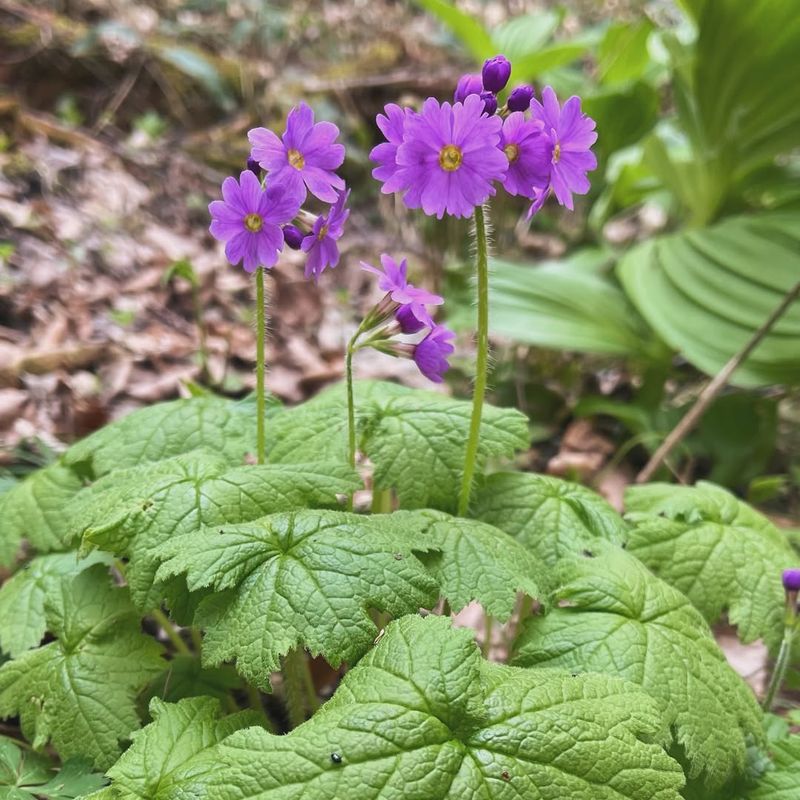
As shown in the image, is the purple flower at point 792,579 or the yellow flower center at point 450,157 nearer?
the yellow flower center at point 450,157

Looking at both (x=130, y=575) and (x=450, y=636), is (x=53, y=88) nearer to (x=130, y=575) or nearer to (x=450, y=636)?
(x=130, y=575)

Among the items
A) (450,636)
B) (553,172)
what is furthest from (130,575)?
(553,172)

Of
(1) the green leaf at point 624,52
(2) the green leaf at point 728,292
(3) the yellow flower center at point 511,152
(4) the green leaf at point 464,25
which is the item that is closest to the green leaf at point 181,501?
(3) the yellow flower center at point 511,152

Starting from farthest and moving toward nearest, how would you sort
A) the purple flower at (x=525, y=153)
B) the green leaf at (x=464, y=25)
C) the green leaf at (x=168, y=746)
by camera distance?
the green leaf at (x=464, y=25) → the purple flower at (x=525, y=153) → the green leaf at (x=168, y=746)

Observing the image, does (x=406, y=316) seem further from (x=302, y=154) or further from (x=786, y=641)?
(x=786, y=641)

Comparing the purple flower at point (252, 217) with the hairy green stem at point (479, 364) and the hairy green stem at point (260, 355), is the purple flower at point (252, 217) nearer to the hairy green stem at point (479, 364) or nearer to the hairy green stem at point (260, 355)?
the hairy green stem at point (260, 355)

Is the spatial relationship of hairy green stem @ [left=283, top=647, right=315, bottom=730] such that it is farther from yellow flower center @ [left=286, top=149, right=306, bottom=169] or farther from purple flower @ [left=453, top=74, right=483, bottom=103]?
purple flower @ [left=453, top=74, right=483, bottom=103]
